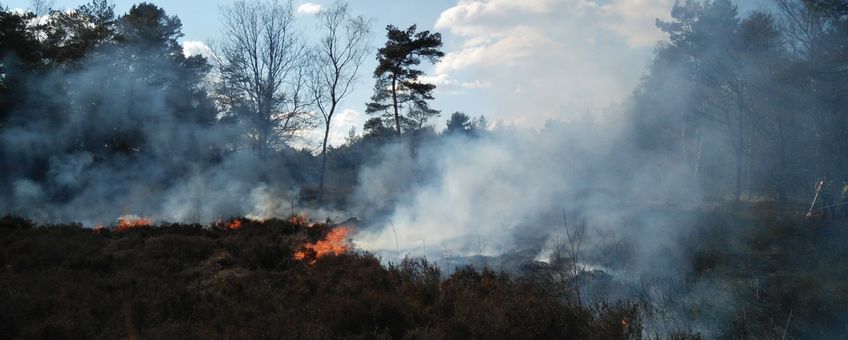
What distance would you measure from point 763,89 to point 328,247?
2129 cm

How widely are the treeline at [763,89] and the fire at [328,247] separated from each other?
16.6 meters

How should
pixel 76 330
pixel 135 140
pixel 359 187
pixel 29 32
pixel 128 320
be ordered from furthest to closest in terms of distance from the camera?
1. pixel 359 187
2. pixel 135 140
3. pixel 29 32
4. pixel 128 320
5. pixel 76 330

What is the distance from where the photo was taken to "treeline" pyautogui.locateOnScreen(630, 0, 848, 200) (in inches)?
760

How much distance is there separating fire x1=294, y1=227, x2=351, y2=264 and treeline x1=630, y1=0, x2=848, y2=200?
16563mm

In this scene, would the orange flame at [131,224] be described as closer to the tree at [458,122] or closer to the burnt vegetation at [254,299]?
the burnt vegetation at [254,299]

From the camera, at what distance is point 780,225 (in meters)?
15.1

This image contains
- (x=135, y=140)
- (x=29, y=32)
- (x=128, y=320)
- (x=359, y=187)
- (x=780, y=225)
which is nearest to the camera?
(x=128, y=320)

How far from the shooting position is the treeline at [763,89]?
1930cm

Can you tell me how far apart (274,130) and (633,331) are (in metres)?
25.9

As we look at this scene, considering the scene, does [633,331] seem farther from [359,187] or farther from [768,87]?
[359,187]

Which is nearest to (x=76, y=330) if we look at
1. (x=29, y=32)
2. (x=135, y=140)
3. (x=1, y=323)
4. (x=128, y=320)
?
(x=128, y=320)

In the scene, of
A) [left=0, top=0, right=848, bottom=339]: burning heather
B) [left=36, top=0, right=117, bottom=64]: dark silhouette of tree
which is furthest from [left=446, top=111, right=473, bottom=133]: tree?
[left=36, top=0, right=117, bottom=64]: dark silhouette of tree

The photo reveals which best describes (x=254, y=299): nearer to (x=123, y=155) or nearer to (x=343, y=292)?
(x=343, y=292)

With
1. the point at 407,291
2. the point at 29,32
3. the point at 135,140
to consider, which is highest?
the point at 29,32
